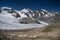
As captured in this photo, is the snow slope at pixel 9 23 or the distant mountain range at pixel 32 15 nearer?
the snow slope at pixel 9 23

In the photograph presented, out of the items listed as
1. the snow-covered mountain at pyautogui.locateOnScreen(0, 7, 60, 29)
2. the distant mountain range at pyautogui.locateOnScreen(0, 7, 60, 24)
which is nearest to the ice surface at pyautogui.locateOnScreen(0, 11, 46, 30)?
the snow-covered mountain at pyautogui.locateOnScreen(0, 7, 60, 29)

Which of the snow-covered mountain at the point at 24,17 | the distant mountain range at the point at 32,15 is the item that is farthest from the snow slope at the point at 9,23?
the distant mountain range at the point at 32,15

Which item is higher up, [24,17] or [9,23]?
[24,17]

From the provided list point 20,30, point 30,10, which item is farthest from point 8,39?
point 30,10

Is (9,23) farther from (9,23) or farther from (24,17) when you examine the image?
(24,17)

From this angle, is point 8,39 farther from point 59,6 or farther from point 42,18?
point 59,6

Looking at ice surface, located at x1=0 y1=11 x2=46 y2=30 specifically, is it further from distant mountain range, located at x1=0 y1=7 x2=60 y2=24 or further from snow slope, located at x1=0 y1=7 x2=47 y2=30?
distant mountain range, located at x1=0 y1=7 x2=60 y2=24

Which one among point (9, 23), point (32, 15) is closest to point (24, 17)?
point (32, 15)

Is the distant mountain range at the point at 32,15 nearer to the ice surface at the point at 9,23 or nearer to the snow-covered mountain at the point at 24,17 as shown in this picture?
the snow-covered mountain at the point at 24,17
